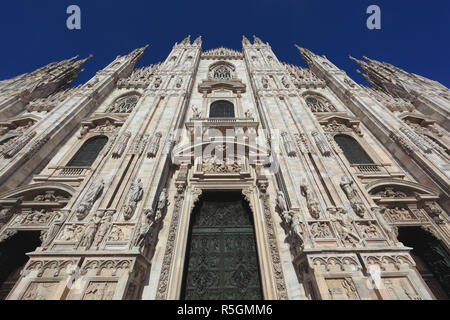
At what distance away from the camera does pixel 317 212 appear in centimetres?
692

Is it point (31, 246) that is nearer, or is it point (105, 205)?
point (105, 205)

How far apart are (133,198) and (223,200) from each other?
401 centimetres

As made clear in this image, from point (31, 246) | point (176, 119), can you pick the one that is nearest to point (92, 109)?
point (176, 119)

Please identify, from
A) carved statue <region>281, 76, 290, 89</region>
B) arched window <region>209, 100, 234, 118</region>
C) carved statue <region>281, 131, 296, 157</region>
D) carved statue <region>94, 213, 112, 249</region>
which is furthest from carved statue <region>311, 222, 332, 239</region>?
carved statue <region>281, 76, 290, 89</region>

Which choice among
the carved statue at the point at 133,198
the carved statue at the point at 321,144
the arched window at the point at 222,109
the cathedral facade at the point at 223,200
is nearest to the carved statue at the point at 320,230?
the cathedral facade at the point at 223,200

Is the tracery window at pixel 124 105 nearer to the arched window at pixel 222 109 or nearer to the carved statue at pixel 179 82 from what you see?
the carved statue at pixel 179 82

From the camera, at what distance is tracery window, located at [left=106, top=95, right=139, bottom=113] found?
14727 mm

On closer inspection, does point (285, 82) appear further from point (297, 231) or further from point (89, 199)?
point (89, 199)

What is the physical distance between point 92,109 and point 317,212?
1569 centimetres

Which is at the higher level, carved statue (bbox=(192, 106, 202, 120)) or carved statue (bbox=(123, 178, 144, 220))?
carved statue (bbox=(192, 106, 202, 120))

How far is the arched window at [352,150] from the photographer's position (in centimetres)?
1104

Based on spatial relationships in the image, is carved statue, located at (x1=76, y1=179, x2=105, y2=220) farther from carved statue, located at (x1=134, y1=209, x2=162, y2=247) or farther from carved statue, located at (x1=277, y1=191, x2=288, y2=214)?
carved statue, located at (x1=277, y1=191, x2=288, y2=214)

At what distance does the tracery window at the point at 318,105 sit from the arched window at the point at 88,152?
14754 mm
